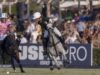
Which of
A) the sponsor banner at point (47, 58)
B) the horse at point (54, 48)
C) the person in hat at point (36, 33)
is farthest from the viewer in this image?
the person in hat at point (36, 33)

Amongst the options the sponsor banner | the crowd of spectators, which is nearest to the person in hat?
the crowd of spectators

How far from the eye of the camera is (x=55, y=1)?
24.7 metres

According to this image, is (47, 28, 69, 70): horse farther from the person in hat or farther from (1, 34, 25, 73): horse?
the person in hat

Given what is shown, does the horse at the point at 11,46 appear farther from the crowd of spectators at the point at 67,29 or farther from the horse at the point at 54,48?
the crowd of spectators at the point at 67,29

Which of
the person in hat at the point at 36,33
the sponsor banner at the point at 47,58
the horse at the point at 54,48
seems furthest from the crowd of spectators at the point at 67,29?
the horse at the point at 54,48

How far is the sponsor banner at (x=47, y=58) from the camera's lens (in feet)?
67.5

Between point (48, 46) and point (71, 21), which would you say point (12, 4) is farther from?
point (48, 46)

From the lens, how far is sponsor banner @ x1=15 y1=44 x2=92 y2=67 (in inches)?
810

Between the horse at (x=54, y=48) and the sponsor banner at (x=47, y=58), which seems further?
the sponsor banner at (x=47, y=58)

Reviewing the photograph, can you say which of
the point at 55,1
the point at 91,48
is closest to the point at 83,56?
the point at 91,48

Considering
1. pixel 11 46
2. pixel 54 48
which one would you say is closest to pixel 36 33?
pixel 54 48

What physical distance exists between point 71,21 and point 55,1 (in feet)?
9.42

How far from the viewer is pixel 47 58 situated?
20578mm

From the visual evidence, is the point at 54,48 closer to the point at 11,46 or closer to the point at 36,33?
the point at 11,46
